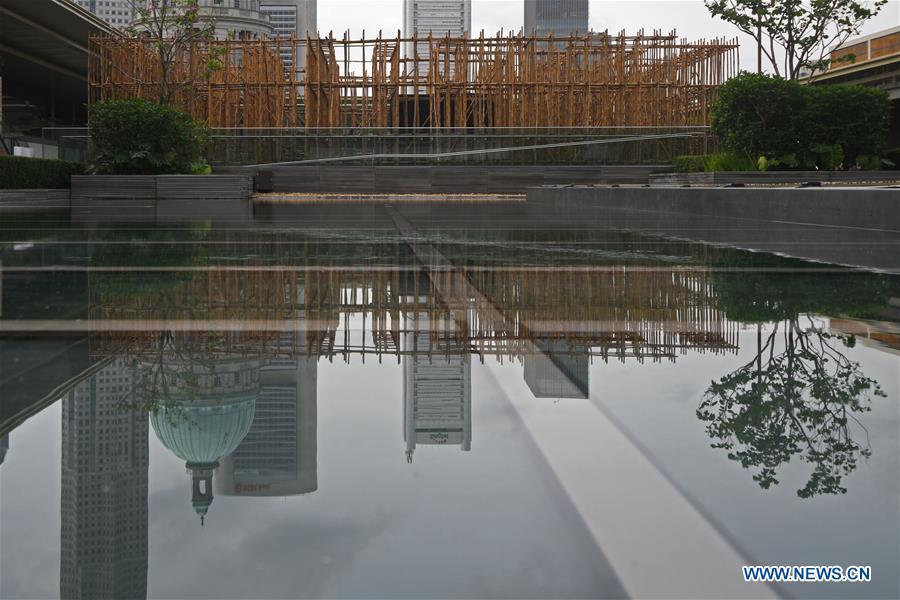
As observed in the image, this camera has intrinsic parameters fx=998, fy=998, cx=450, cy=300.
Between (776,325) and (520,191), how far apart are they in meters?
29.9

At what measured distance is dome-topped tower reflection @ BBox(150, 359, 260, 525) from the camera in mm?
1635

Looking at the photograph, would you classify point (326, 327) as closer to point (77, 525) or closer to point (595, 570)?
point (77, 525)

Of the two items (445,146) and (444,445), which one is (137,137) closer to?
(445,146)

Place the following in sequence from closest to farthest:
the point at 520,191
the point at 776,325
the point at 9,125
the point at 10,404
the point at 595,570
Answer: the point at 595,570
the point at 10,404
the point at 776,325
the point at 520,191
the point at 9,125

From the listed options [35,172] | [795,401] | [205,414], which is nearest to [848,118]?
[35,172]

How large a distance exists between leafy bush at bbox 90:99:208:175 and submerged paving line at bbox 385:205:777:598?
2319 cm

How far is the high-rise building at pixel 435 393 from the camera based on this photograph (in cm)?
183

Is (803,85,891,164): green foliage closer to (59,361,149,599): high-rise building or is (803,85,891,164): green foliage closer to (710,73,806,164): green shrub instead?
(710,73,806,164): green shrub

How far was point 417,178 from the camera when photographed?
33.3m

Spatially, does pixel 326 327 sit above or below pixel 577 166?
below

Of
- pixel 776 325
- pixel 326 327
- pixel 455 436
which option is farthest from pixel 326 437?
pixel 776 325

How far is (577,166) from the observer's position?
34750 mm

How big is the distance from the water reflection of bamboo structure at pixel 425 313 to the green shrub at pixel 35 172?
1741 centimetres

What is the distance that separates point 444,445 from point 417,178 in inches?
1254
